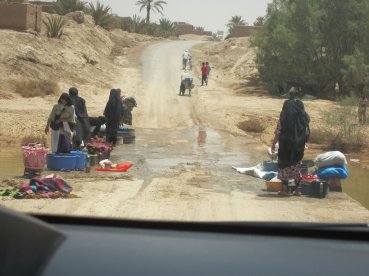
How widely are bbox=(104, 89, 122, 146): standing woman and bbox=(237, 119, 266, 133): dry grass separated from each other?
8573 millimetres

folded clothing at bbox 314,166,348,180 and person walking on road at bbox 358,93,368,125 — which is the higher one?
person walking on road at bbox 358,93,368,125

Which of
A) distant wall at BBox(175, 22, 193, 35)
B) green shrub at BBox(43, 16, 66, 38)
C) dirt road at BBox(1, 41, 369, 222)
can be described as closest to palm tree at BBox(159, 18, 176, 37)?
distant wall at BBox(175, 22, 193, 35)

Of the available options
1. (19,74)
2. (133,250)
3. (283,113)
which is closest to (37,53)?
(19,74)

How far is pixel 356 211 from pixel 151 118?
15.7 m

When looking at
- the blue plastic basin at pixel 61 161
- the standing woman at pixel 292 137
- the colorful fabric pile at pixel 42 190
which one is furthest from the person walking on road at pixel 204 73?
the colorful fabric pile at pixel 42 190

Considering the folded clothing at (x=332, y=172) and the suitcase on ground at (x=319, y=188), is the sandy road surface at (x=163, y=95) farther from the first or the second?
the suitcase on ground at (x=319, y=188)

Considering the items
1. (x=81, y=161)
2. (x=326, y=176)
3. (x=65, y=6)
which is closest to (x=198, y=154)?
(x=81, y=161)

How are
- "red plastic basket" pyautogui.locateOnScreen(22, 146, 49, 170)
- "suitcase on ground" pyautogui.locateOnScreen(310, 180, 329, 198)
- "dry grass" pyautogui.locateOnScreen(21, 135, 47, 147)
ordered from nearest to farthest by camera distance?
"suitcase on ground" pyautogui.locateOnScreen(310, 180, 329, 198)
"red plastic basket" pyautogui.locateOnScreen(22, 146, 49, 170)
"dry grass" pyautogui.locateOnScreen(21, 135, 47, 147)

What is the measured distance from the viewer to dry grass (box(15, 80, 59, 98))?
26375mm

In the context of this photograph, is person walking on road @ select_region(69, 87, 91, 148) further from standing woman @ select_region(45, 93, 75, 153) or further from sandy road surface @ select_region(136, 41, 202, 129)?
sandy road surface @ select_region(136, 41, 202, 129)

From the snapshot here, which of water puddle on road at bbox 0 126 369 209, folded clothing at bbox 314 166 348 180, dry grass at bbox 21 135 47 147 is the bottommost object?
dry grass at bbox 21 135 47 147

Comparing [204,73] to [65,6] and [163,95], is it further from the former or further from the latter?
[65,6]

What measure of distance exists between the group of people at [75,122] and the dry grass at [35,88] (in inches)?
455

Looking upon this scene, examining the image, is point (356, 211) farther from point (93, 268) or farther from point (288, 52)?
point (288, 52)
